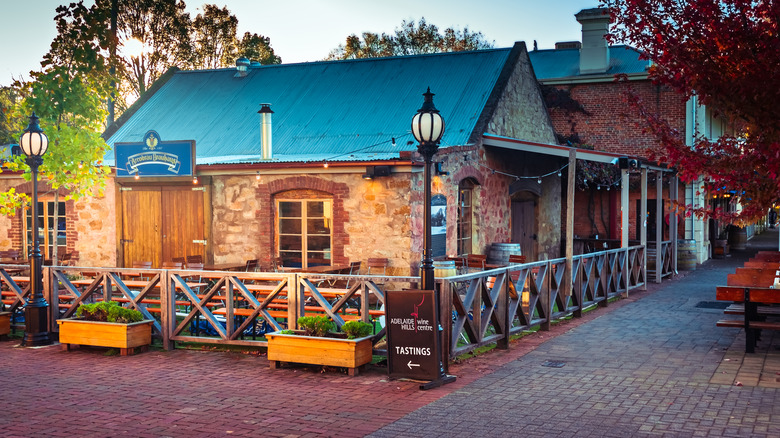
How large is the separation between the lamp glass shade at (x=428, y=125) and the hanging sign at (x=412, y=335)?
1.57 m

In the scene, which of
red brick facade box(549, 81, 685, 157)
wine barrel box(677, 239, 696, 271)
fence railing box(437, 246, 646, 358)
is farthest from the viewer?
red brick facade box(549, 81, 685, 157)

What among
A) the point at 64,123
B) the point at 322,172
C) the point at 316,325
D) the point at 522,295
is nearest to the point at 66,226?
the point at 64,123

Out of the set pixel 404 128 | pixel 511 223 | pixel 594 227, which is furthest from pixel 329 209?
pixel 594 227

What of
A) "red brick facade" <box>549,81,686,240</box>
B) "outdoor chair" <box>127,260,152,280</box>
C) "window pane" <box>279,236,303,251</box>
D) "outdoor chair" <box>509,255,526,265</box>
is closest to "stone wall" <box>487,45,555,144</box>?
"outdoor chair" <box>509,255,526,265</box>

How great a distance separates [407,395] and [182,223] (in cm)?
973

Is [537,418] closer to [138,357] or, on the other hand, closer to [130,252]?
[138,357]

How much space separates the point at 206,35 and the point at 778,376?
3092cm

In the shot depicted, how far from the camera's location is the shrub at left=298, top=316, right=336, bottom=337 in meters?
8.38

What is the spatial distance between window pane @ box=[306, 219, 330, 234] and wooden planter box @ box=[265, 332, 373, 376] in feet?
21.1

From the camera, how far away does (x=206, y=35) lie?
1366 inches

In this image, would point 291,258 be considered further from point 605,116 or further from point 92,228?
point 605,116

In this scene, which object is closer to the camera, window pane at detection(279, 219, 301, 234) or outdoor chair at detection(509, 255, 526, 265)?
outdoor chair at detection(509, 255, 526, 265)

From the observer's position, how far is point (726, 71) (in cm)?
750

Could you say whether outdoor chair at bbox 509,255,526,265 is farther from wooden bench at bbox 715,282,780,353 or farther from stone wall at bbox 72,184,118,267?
stone wall at bbox 72,184,118,267
